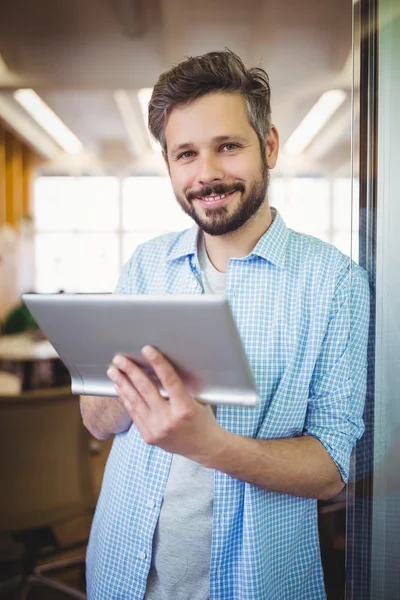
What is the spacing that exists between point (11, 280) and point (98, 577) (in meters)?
5.53

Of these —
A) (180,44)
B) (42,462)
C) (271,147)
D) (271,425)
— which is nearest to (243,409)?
(271,425)

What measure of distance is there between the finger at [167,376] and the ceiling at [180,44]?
2195 mm

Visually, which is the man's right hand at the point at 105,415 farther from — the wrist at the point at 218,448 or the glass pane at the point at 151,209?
the glass pane at the point at 151,209

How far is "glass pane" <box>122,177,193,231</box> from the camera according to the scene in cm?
513

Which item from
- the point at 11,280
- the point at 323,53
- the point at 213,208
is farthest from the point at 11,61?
the point at 213,208

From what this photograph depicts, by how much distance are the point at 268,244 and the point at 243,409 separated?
0.99 ft

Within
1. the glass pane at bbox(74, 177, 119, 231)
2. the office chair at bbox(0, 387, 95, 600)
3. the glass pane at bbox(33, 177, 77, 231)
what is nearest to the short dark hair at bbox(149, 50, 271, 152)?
the office chair at bbox(0, 387, 95, 600)

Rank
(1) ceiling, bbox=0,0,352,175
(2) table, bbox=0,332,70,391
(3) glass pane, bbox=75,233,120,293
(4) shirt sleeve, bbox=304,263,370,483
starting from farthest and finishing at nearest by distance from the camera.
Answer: (3) glass pane, bbox=75,233,120,293
(2) table, bbox=0,332,70,391
(1) ceiling, bbox=0,0,352,175
(4) shirt sleeve, bbox=304,263,370,483

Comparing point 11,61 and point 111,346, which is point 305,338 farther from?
point 11,61

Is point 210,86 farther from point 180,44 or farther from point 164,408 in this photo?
point 180,44

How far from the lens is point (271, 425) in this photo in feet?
3.41

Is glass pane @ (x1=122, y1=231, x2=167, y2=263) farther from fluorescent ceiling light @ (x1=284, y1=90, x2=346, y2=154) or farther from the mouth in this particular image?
the mouth

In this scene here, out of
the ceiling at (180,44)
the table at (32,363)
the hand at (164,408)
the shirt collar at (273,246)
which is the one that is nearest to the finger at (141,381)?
the hand at (164,408)

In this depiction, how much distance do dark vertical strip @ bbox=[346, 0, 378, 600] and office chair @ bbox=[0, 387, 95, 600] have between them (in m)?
1.54
